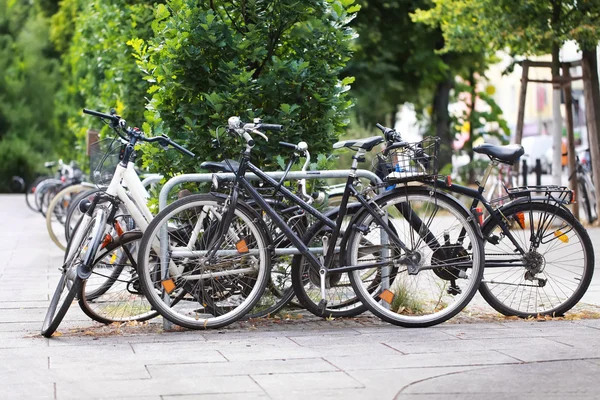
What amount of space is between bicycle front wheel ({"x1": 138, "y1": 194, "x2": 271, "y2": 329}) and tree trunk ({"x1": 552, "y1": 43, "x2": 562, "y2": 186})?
875 cm

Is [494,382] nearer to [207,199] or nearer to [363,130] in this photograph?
[207,199]

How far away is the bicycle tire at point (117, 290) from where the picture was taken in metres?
6.65

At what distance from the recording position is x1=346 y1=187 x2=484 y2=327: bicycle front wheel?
21.7ft

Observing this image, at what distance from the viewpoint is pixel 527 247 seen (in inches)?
273

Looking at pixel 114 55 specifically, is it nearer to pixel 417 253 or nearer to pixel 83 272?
pixel 83 272

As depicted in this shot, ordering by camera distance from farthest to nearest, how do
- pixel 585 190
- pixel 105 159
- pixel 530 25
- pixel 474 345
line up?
pixel 585 190, pixel 530 25, pixel 105 159, pixel 474 345

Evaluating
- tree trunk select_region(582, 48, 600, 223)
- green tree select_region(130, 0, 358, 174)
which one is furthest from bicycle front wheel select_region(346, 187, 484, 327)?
tree trunk select_region(582, 48, 600, 223)

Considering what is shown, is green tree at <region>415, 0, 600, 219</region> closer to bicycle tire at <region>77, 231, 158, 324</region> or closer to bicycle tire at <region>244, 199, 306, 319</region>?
bicycle tire at <region>244, 199, 306, 319</region>

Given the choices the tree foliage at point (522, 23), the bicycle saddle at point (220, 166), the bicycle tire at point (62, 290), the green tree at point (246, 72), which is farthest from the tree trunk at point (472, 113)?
the bicycle tire at point (62, 290)

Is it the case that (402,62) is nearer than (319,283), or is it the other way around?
(319,283)

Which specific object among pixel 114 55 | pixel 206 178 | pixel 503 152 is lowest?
pixel 206 178

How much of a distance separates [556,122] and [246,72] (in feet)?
29.9

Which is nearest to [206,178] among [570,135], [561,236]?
[561,236]

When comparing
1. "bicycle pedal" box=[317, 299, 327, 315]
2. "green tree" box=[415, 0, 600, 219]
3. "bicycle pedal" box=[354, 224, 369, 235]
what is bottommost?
"bicycle pedal" box=[317, 299, 327, 315]
